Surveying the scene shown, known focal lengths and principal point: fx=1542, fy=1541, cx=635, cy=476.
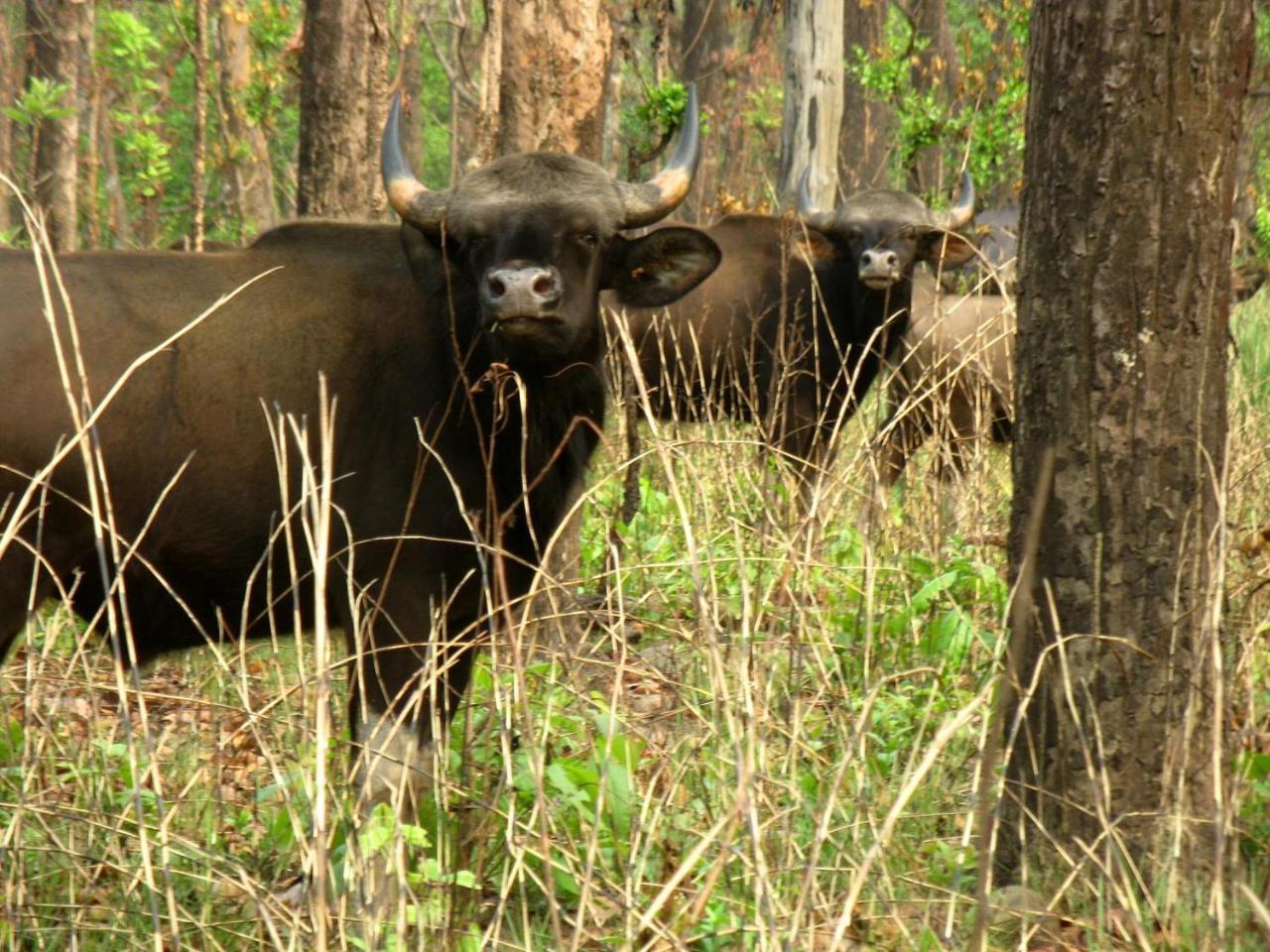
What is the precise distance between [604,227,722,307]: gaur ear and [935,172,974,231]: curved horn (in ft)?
17.8

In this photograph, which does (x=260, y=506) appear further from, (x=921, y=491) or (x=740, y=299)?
(x=740, y=299)

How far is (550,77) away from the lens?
6203mm

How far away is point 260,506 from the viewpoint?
14.8 feet

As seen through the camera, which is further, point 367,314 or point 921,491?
point 921,491

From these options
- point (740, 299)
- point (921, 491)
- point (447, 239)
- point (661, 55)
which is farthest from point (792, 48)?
point (447, 239)

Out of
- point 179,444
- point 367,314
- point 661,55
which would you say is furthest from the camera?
point 661,55

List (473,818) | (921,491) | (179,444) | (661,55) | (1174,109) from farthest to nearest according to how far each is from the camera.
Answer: (661,55) < (921,491) < (179,444) < (473,818) < (1174,109)

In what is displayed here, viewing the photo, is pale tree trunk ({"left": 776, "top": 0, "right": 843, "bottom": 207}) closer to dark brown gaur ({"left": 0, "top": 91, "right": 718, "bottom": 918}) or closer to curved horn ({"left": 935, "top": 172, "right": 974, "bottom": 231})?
curved horn ({"left": 935, "top": 172, "right": 974, "bottom": 231})

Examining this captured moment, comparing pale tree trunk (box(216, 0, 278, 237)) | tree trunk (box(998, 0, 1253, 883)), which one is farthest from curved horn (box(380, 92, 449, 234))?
pale tree trunk (box(216, 0, 278, 237))

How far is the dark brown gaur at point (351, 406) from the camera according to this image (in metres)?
4.20

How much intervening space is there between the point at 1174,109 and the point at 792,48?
9789mm

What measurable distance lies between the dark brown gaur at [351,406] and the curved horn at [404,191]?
0.01 metres

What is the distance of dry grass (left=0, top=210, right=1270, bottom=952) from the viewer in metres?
2.80

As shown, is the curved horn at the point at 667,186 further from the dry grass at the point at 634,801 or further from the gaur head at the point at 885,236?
the gaur head at the point at 885,236
